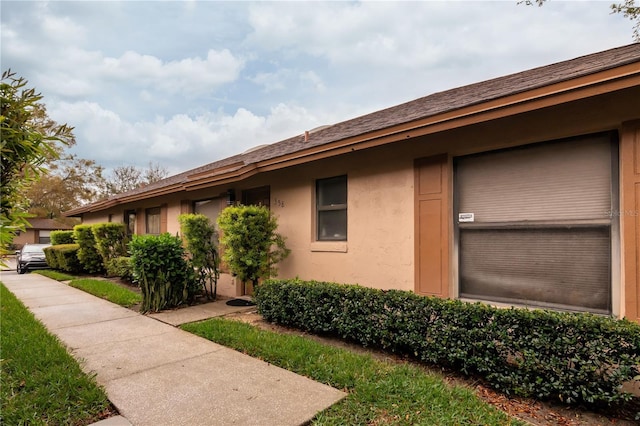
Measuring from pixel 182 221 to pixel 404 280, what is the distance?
505 cm

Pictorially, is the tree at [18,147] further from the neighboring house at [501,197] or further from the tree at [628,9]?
the tree at [628,9]

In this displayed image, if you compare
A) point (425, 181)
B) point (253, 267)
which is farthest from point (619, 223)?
A: point (253, 267)

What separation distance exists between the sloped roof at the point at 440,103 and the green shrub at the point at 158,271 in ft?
6.02

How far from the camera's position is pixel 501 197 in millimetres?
4289

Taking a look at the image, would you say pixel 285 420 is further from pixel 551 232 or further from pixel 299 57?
pixel 299 57

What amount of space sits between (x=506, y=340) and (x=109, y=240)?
12558 mm

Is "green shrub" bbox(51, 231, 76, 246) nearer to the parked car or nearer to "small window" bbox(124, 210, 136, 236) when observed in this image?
the parked car

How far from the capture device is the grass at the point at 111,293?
7.48 meters

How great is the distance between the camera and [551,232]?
392 cm

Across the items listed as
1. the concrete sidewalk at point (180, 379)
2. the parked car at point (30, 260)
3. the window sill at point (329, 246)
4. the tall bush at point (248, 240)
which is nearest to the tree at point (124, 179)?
the parked car at point (30, 260)

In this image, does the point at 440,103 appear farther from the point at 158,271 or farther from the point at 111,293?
the point at 111,293

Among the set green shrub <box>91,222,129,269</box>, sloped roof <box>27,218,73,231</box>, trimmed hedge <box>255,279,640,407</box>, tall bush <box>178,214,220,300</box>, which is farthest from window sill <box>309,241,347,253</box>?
sloped roof <box>27,218,73,231</box>

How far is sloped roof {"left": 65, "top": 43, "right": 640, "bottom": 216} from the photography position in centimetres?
362

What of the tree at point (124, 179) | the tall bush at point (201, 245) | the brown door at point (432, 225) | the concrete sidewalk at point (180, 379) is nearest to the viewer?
the concrete sidewalk at point (180, 379)
